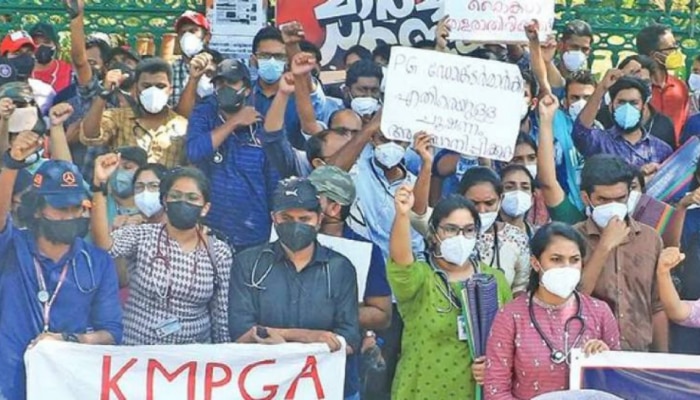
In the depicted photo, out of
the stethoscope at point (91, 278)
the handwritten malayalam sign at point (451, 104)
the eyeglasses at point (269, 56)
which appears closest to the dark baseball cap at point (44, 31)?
the eyeglasses at point (269, 56)

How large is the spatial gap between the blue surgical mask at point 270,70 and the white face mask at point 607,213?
7.42 feet

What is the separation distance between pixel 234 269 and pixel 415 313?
32.9 inches

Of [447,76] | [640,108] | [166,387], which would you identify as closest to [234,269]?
[166,387]

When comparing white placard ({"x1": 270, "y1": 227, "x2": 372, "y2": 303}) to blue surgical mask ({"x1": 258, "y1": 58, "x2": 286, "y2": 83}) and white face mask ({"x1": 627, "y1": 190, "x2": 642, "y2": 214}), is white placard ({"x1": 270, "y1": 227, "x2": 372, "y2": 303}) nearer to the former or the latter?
white face mask ({"x1": 627, "y1": 190, "x2": 642, "y2": 214})

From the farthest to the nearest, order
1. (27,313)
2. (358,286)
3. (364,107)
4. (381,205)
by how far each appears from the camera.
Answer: (364,107) → (381,205) → (358,286) → (27,313)

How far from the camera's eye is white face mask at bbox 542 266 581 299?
21.9 feet

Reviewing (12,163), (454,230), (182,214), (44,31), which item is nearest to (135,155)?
(182,214)

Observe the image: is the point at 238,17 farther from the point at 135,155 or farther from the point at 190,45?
the point at 135,155

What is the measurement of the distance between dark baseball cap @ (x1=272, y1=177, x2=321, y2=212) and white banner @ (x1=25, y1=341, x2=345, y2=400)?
63cm

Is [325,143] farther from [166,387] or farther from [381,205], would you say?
[166,387]

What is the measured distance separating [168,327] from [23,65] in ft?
11.1

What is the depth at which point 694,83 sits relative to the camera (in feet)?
33.9

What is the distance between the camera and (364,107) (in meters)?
8.64

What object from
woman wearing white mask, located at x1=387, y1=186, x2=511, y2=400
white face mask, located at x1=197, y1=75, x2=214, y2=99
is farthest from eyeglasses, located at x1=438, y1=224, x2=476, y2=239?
white face mask, located at x1=197, y1=75, x2=214, y2=99
